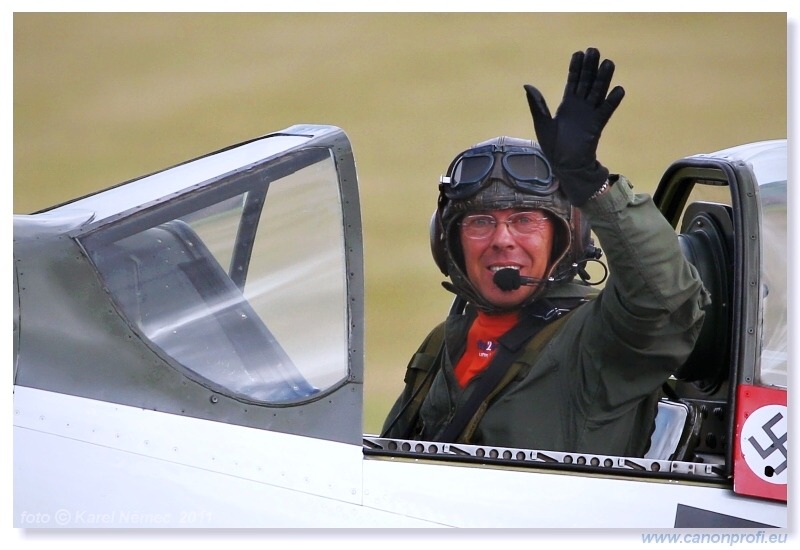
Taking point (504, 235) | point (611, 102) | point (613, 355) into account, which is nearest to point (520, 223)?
point (504, 235)

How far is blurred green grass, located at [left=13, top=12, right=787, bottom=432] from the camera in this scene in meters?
5.17

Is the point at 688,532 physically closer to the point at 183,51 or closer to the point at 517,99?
the point at 183,51

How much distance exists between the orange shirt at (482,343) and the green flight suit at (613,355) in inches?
2.6

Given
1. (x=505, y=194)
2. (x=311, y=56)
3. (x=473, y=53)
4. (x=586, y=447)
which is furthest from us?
(x=473, y=53)

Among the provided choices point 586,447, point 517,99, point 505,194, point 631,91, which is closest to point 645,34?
point 631,91

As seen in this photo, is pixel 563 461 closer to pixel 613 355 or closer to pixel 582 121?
pixel 613 355

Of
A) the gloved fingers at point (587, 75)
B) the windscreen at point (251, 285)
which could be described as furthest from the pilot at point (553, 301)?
the windscreen at point (251, 285)

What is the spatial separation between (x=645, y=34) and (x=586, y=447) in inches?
144

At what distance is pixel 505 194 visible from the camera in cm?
268

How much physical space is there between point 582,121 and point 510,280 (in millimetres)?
592

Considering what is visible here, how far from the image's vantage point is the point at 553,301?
9.00 ft

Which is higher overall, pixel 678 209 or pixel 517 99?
pixel 517 99

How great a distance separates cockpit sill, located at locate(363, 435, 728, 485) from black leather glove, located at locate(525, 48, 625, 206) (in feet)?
2.01

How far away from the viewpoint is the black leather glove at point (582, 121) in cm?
217
